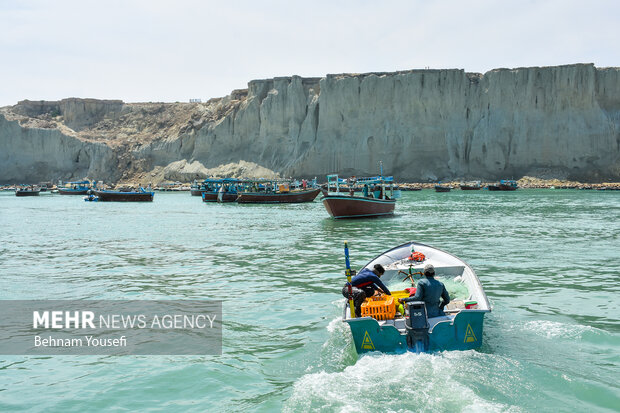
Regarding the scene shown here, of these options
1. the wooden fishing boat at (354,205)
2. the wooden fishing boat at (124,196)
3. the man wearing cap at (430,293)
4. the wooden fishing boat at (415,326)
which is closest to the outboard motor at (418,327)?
the wooden fishing boat at (415,326)

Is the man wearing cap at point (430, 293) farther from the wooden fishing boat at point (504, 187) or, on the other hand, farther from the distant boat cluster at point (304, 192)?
the wooden fishing boat at point (504, 187)

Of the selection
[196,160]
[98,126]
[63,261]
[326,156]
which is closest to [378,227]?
[63,261]

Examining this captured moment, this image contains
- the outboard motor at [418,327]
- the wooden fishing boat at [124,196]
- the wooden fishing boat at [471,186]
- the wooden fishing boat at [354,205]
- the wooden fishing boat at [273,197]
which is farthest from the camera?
the wooden fishing boat at [471,186]

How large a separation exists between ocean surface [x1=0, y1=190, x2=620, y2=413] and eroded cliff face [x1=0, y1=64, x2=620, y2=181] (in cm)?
6577

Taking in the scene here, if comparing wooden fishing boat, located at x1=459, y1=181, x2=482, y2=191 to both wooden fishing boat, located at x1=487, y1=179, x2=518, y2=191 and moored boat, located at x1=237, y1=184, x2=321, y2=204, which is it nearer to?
wooden fishing boat, located at x1=487, y1=179, x2=518, y2=191

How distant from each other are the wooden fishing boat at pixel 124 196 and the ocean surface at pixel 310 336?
41.9m

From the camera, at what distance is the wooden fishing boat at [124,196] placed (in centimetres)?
6469

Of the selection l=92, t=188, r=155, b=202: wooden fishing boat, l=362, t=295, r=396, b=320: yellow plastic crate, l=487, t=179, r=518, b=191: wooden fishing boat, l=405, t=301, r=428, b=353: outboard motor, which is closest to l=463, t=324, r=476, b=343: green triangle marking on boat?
l=405, t=301, r=428, b=353: outboard motor

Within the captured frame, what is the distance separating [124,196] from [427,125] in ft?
166

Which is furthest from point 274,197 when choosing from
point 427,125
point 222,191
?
point 427,125

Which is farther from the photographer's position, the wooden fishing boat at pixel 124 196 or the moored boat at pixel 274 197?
the wooden fishing boat at pixel 124 196

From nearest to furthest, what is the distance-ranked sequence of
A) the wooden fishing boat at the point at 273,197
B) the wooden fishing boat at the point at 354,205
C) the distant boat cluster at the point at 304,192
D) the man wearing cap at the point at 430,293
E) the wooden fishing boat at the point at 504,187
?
the man wearing cap at the point at 430,293 → the wooden fishing boat at the point at 354,205 → the distant boat cluster at the point at 304,192 → the wooden fishing boat at the point at 273,197 → the wooden fishing boat at the point at 504,187

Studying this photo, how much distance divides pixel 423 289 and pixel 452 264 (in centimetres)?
387

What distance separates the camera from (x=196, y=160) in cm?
10044
